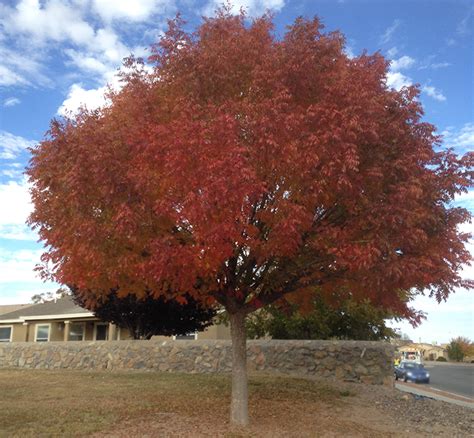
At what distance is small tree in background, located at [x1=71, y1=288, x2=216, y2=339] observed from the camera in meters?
21.4

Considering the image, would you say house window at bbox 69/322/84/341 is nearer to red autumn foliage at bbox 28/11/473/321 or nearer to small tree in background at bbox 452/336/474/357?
red autumn foliage at bbox 28/11/473/321

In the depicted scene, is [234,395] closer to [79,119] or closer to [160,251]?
[160,251]

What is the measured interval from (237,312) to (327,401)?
3861 millimetres

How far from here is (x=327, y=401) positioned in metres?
12.5

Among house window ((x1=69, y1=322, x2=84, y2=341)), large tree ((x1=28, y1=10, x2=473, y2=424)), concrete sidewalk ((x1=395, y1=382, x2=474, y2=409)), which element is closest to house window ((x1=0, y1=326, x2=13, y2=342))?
house window ((x1=69, y1=322, x2=84, y2=341))

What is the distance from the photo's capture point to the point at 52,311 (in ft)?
118

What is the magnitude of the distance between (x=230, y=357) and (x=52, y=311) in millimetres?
22627

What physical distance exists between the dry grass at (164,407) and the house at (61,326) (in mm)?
16370

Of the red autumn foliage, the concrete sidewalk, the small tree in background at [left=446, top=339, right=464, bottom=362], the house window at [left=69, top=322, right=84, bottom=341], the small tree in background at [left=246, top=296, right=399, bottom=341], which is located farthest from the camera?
the small tree in background at [left=446, top=339, right=464, bottom=362]

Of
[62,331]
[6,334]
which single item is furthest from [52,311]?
[6,334]

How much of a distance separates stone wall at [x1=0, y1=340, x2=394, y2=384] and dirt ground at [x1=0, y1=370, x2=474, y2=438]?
0.77m

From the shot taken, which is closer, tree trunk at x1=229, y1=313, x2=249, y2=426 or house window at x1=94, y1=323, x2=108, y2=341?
tree trunk at x1=229, y1=313, x2=249, y2=426

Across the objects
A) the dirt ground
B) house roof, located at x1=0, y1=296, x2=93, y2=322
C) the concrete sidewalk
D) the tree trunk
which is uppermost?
house roof, located at x1=0, y1=296, x2=93, y2=322

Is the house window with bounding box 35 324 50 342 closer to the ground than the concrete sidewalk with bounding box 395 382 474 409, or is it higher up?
higher up
